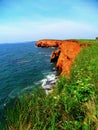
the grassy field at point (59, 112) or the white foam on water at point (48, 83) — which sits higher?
the grassy field at point (59, 112)

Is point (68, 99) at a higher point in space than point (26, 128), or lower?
higher

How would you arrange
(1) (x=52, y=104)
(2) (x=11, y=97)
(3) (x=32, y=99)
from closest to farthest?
1. (1) (x=52, y=104)
2. (3) (x=32, y=99)
3. (2) (x=11, y=97)

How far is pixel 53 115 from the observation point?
845 centimetres

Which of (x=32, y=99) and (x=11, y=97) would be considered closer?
(x=32, y=99)

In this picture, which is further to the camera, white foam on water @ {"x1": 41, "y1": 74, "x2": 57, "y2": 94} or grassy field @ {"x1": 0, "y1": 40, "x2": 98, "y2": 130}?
white foam on water @ {"x1": 41, "y1": 74, "x2": 57, "y2": 94}

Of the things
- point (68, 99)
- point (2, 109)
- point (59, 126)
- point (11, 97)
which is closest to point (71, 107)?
point (68, 99)

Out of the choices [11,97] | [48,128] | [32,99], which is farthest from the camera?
[11,97]

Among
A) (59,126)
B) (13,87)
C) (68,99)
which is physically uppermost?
(68,99)

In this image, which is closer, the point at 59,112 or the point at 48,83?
the point at 59,112

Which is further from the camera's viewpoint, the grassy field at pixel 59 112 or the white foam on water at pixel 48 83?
the white foam on water at pixel 48 83

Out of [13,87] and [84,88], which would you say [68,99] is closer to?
[84,88]

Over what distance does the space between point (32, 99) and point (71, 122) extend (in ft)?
7.96

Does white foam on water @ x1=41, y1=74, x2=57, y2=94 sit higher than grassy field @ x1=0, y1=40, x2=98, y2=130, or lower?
lower

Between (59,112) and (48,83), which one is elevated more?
(59,112)
